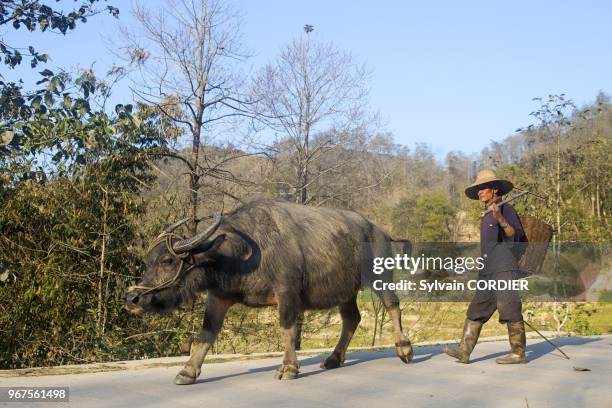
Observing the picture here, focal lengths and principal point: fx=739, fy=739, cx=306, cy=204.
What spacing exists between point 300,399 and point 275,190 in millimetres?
10373

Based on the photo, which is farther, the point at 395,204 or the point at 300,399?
the point at 395,204

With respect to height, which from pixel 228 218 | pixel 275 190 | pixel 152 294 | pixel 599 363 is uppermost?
pixel 275 190

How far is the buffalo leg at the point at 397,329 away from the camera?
8.76 metres

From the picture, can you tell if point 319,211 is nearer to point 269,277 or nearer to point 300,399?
point 269,277

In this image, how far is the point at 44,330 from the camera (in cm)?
1108

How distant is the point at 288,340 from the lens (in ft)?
25.6

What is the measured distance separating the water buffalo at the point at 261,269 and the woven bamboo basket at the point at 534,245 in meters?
1.74

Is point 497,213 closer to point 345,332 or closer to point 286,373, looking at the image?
point 345,332

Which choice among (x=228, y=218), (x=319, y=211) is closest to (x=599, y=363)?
(x=319, y=211)

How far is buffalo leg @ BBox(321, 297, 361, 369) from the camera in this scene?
865cm

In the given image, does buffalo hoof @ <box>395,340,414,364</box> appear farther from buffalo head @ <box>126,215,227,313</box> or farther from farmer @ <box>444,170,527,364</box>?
buffalo head @ <box>126,215,227,313</box>

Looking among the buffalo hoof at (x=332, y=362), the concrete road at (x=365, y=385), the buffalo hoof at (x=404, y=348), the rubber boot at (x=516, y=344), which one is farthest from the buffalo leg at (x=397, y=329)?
the rubber boot at (x=516, y=344)

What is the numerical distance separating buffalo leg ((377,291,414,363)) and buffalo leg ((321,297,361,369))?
40 centimetres

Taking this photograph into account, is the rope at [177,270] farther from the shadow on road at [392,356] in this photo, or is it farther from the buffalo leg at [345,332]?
the buffalo leg at [345,332]
